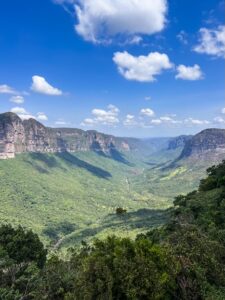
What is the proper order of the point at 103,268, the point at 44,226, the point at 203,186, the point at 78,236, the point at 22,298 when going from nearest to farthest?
1. the point at 103,268
2. the point at 22,298
3. the point at 203,186
4. the point at 78,236
5. the point at 44,226

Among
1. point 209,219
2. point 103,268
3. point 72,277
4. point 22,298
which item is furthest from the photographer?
point 209,219

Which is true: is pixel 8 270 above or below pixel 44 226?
above

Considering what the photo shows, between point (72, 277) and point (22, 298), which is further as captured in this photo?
point (72, 277)

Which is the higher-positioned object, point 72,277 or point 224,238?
point 224,238

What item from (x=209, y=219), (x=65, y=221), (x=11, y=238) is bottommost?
(x=65, y=221)

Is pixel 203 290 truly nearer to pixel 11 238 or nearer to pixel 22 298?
pixel 22 298

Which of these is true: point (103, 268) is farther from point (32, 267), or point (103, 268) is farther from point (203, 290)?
point (32, 267)

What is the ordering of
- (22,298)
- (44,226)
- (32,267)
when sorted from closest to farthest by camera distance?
(22,298) → (32,267) → (44,226)

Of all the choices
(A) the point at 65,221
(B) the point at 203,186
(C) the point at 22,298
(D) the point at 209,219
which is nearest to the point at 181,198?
(B) the point at 203,186

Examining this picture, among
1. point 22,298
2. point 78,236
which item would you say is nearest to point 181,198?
point 22,298
